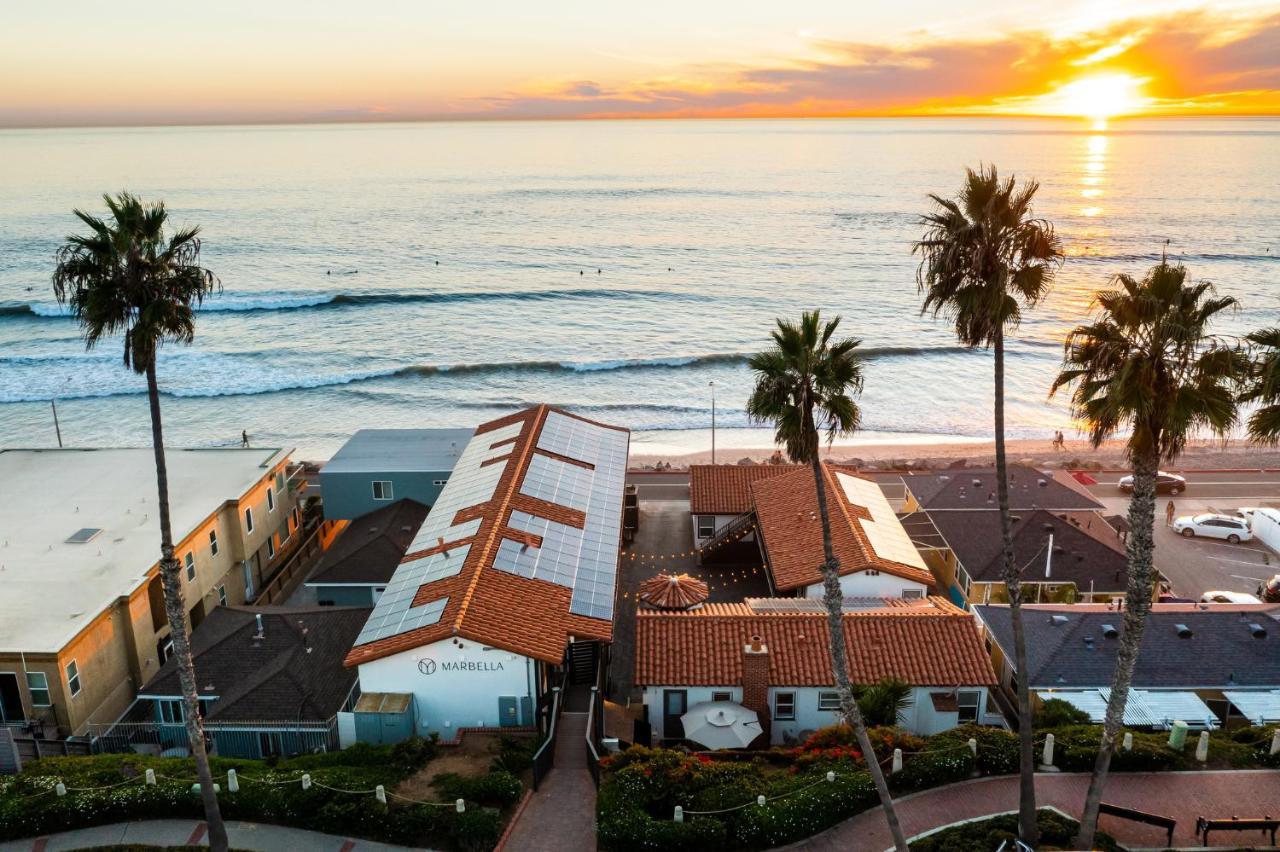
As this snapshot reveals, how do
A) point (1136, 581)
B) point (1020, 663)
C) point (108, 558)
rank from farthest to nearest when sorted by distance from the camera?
point (108, 558) → point (1020, 663) → point (1136, 581)

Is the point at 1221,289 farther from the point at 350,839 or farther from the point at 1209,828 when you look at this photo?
the point at 350,839

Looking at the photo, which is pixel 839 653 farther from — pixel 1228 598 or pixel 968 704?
pixel 1228 598

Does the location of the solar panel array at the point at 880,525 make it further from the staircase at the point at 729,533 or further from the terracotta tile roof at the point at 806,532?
the staircase at the point at 729,533

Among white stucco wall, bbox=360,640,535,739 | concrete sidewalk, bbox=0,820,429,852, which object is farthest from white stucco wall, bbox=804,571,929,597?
concrete sidewalk, bbox=0,820,429,852

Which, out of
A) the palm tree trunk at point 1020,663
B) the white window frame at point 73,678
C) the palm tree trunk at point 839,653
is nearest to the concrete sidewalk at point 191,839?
the white window frame at point 73,678

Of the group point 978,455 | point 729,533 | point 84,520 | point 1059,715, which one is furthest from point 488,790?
point 978,455

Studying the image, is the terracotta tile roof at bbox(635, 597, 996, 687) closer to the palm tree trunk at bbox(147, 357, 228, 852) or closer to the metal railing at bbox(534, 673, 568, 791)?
the metal railing at bbox(534, 673, 568, 791)
